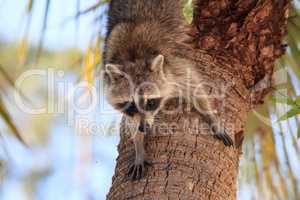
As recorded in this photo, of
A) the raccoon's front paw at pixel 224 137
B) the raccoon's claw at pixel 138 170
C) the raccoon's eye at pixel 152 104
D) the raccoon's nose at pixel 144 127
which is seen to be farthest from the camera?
the raccoon's eye at pixel 152 104

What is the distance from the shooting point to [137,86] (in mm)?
3744

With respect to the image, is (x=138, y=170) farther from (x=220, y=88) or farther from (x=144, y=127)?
(x=220, y=88)

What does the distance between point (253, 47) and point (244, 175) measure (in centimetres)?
122

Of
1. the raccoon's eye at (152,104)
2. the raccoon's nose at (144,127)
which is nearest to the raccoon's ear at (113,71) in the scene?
the raccoon's eye at (152,104)

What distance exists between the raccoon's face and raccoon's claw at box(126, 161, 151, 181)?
2.62 feet

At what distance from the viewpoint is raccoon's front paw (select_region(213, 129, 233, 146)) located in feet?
9.48

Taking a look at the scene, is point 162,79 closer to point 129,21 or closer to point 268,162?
point 129,21

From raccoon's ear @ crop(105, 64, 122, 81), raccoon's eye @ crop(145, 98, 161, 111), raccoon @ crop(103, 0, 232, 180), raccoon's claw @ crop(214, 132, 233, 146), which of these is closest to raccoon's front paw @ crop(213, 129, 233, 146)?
raccoon's claw @ crop(214, 132, 233, 146)

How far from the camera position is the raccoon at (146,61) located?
366 centimetres

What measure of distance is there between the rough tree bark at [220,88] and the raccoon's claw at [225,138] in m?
0.03

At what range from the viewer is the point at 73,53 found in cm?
494

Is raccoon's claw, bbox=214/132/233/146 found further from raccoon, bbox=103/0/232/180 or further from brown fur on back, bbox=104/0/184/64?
brown fur on back, bbox=104/0/184/64

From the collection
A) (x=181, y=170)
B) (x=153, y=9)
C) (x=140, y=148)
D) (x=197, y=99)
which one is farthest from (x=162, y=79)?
(x=181, y=170)

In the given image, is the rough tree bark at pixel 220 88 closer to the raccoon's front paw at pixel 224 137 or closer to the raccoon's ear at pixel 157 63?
the raccoon's front paw at pixel 224 137
